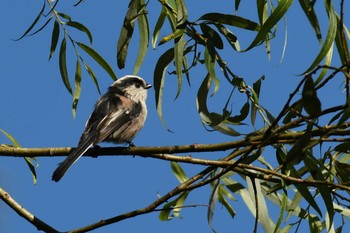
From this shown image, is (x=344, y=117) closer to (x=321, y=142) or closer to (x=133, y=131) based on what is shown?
(x=321, y=142)

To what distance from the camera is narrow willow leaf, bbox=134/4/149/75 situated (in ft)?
9.08

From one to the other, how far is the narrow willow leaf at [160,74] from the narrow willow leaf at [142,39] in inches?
6.1

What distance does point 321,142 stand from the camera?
214cm

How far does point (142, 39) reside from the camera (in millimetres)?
2799

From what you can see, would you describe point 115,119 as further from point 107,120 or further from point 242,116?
point 242,116

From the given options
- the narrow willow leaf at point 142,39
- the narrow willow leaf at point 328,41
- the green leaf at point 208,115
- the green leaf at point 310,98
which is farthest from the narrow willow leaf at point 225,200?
the green leaf at point 310,98

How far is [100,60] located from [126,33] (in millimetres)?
282

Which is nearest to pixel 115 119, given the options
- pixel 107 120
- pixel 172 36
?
pixel 107 120

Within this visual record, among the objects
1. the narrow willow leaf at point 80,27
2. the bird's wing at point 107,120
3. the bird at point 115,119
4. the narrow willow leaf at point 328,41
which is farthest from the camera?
the bird at point 115,119

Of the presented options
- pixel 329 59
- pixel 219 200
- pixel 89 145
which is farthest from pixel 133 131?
pixel 329 59

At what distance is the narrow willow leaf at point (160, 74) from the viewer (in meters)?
2.58

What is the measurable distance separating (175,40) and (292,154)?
69 centimetres

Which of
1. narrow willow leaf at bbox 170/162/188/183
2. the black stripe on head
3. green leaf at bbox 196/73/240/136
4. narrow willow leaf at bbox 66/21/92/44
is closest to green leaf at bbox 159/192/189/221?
narrow willow leaf at bbox 170/162/188/183

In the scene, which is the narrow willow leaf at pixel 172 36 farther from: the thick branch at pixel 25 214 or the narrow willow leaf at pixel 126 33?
the thick branch at pixel 25 214
